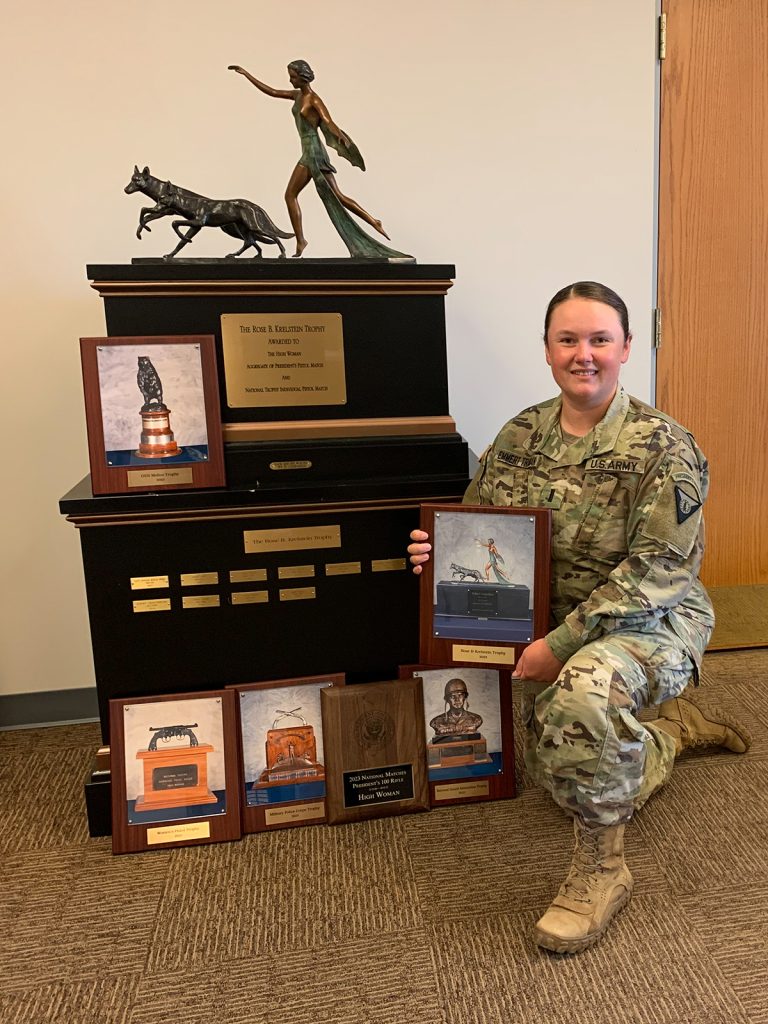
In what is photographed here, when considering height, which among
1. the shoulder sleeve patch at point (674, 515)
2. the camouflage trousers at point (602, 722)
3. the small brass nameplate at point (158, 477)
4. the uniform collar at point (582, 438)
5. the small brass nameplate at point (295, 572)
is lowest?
the camouflage trousers at point (602, 722)

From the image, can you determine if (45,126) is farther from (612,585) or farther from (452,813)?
(452,813)

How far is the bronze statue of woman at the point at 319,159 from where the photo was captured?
5.77ft

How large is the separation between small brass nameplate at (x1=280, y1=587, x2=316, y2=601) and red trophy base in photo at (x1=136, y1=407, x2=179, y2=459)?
0.41 meters

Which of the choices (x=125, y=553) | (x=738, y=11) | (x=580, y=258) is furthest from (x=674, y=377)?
(x=125, y=553)

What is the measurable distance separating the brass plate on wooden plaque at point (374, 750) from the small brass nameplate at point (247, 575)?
1.03 ft

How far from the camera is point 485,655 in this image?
68.8 inches

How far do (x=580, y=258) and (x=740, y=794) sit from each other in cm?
160

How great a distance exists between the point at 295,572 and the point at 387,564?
218mm

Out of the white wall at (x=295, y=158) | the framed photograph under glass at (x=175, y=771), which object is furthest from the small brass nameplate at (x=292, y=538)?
the white wall at (x=295, y=158)

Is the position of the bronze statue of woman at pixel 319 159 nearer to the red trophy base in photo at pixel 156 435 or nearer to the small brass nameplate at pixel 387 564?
the red trophy base in photo at pixel 156 435

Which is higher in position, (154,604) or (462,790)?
(154,604)

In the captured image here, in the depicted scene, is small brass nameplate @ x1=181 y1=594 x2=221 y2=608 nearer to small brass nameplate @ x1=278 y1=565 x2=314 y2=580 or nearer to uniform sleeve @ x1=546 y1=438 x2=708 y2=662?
small brass nameplate @ x1=278 y1=565 x2=314 y2=580

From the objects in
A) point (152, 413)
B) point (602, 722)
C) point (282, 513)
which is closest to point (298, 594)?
point (282, 513)

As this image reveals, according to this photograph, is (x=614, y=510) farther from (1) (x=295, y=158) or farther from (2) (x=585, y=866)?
(1) (x=295, y=158)
